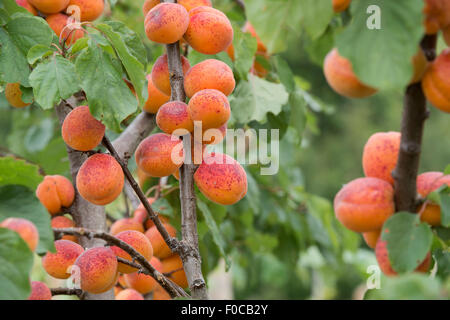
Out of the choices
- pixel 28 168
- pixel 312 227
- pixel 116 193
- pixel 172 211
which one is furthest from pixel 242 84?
pixel 312 227

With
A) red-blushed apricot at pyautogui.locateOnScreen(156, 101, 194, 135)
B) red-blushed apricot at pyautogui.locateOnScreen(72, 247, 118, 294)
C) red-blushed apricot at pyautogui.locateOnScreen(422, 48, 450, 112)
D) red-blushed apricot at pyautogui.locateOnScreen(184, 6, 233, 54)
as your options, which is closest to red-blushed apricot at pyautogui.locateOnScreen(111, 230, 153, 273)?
red-blushed apricot at pyautogui.locateOnScreen(72, 247, 118, 294)

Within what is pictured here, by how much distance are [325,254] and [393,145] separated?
3.95ft

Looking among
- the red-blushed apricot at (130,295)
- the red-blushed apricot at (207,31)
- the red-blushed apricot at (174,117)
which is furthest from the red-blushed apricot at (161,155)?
the red-blushed apricot at (130,295)

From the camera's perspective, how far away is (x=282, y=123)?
103cm

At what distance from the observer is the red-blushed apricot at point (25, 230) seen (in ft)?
1.41

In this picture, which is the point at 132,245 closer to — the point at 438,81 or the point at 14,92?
the point at 14,92

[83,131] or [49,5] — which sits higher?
[49,5]

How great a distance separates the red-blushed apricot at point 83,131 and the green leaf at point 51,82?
1.2 inches

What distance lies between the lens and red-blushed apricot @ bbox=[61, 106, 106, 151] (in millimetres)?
618

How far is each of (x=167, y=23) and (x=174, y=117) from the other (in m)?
0.11

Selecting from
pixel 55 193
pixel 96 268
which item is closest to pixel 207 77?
pixel 96 268

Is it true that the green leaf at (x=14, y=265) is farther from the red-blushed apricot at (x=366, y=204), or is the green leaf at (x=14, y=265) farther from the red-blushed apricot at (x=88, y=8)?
the red-blushed apricot at (x=88, y=8)

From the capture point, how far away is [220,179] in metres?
0.63
